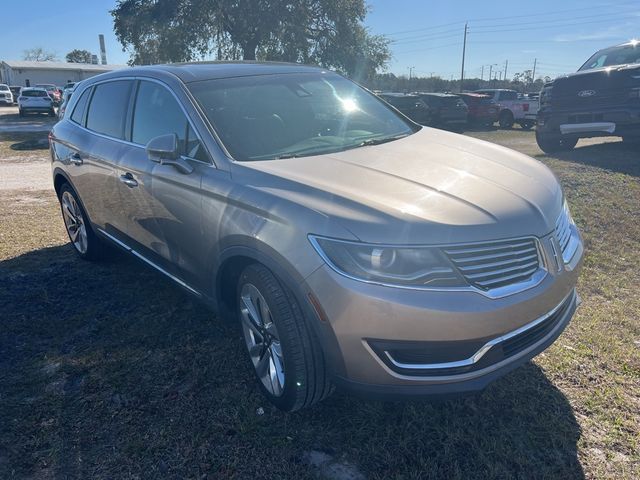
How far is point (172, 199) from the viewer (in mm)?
3260

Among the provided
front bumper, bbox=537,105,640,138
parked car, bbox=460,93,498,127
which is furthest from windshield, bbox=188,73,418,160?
parked car, bbox=460,93,498,127

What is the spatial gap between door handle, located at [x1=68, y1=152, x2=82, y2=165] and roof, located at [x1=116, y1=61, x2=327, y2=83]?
959mm

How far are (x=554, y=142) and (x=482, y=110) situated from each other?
13.3m

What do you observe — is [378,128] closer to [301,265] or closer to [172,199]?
[172,199]

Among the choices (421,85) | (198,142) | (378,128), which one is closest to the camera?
(198,142)

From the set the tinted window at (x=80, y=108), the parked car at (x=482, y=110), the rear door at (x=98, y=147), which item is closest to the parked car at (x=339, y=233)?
the rear door at (x=98, y=147)

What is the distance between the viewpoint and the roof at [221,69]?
3576 mm

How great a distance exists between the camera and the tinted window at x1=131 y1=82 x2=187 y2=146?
334cm

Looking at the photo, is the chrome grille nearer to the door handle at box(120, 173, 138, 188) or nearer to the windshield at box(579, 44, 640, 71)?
the door handle at box(120, 173, 138, 188)

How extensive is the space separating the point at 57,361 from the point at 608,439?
323cm

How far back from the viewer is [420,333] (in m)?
2.16

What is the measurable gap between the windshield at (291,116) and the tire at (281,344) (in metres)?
0.79

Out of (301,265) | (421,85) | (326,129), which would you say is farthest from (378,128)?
(421,85)

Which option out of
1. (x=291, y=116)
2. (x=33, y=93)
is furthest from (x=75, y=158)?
(x=33, y=93)
